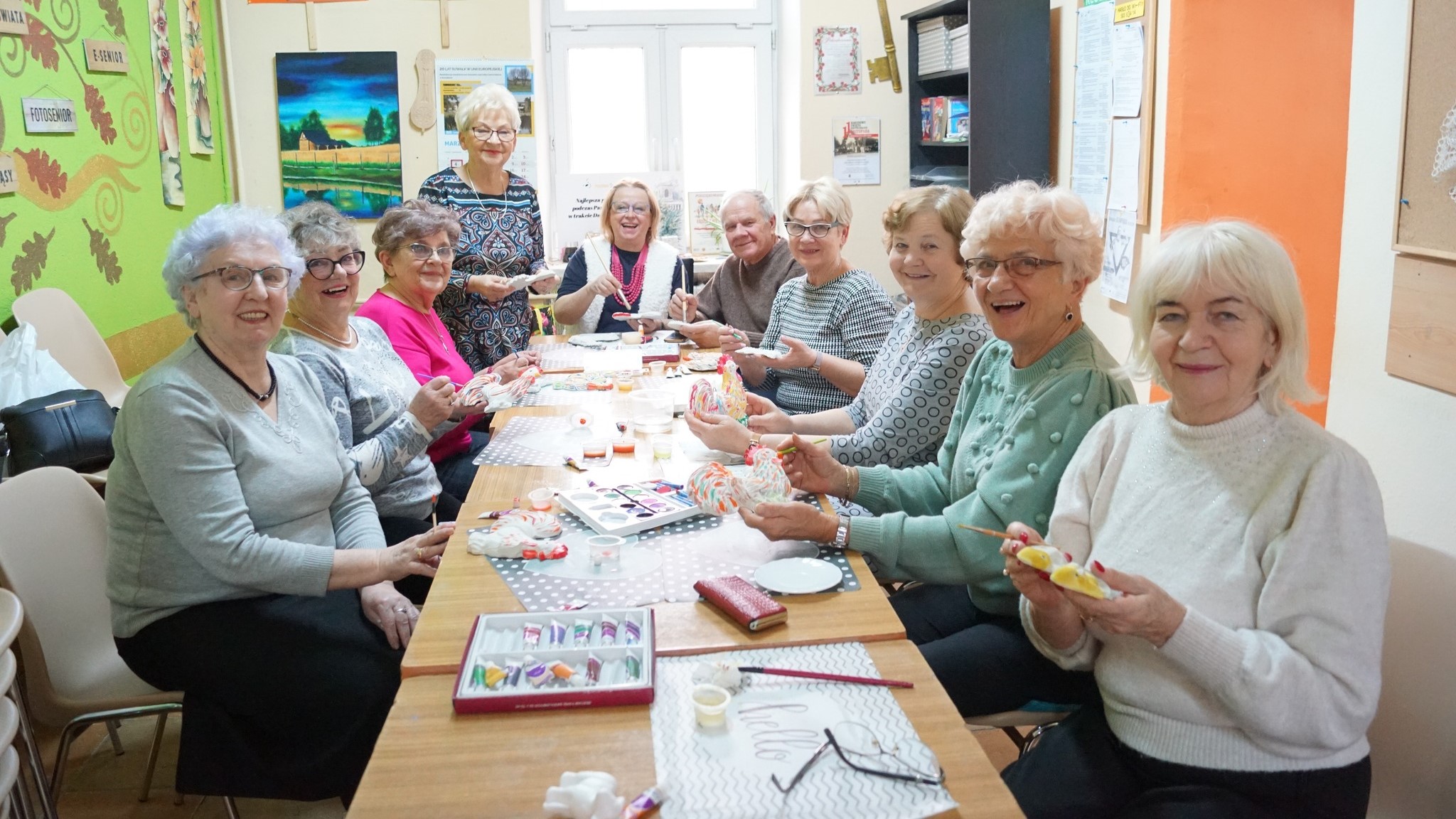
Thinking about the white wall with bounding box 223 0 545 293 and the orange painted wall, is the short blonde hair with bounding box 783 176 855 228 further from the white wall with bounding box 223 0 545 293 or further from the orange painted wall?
the white wall with bounding box 223 0 545 293

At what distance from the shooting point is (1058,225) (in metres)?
1.94

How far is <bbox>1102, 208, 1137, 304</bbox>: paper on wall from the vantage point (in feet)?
12.6

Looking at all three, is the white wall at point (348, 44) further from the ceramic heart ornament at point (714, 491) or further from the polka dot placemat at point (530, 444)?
the ceramic heart ornament at point (714, 491)

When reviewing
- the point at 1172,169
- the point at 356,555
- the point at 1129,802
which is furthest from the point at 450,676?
the point at 1172,169

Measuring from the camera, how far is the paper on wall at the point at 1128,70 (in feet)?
12.1

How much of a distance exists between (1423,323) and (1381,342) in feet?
0.51

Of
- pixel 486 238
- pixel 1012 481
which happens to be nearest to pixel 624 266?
pixel 486 238

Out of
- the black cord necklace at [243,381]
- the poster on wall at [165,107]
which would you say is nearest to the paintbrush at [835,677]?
the black cord necklace at [243,381]

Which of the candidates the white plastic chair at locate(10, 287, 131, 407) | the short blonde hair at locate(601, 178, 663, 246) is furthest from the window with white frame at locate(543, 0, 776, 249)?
the white plastic chair at locate(10, 287, 131, 407)

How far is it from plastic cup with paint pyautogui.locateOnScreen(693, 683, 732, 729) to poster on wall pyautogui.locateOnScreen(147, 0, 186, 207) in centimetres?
419

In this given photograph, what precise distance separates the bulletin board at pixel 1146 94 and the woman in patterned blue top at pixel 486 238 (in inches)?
88.2

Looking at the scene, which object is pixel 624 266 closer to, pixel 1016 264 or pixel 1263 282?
pixel 1016 264

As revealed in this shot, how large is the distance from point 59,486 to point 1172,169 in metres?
3.41

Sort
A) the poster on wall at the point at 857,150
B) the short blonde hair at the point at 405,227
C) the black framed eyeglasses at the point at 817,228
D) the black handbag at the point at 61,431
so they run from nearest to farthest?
the black handbag at the point at 61,431 < the short blonde hair at the point at 405,227 < the black framed eyeglasses at the point at 817,228 < the poster on wall at the point at 857,150
